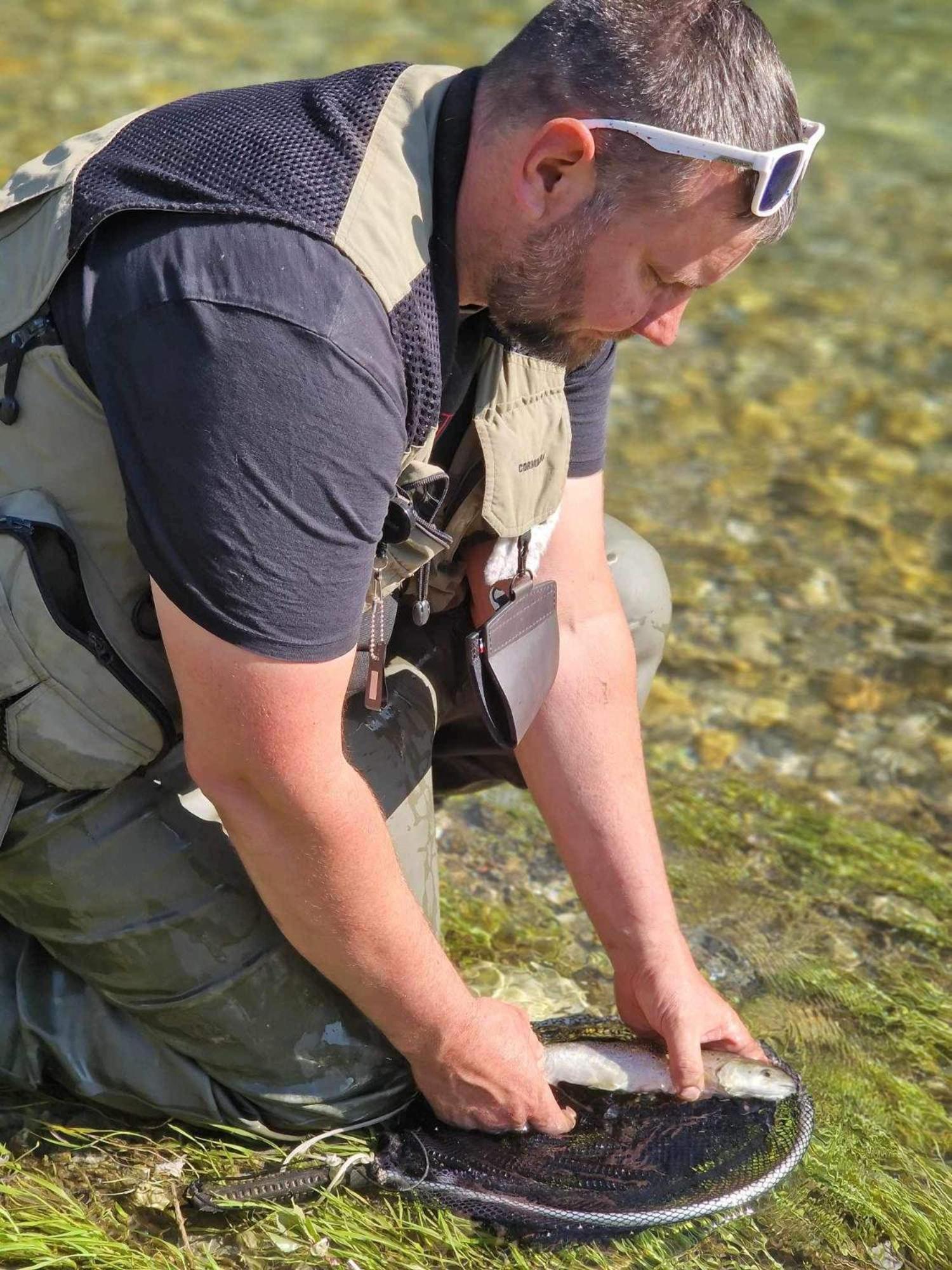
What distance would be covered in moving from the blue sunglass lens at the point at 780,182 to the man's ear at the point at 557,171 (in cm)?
27

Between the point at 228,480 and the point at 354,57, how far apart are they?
802 cm

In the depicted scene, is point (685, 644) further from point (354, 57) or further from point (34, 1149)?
point (354, 57)

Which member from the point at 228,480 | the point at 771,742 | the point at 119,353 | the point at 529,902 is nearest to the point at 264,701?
the point at 228,480

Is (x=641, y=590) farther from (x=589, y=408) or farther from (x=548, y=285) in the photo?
(x=548, y=285)

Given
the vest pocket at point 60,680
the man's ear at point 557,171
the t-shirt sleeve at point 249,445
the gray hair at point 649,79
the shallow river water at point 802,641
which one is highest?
the gray hair at point 649,79

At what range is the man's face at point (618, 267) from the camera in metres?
2.25

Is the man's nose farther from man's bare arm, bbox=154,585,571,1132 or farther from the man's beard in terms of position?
man's bare arm, bbox=154,585,571,1132

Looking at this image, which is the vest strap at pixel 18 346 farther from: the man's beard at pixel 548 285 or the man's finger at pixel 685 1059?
the man's finger at pixel 685 1059

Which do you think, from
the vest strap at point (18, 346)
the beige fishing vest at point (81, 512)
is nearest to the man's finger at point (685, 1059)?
the beige fishing vest at point (81, 512)

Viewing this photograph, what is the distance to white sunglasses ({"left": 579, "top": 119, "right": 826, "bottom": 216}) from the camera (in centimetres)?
214

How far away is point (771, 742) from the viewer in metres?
4.39

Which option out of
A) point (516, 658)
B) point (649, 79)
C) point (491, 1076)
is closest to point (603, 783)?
point (516, 658)

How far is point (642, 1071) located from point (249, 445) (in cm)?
154

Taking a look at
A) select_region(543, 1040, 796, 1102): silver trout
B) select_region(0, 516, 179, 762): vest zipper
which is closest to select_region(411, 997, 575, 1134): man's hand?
select_region(543, 1040, 796, 1102): silver trout
